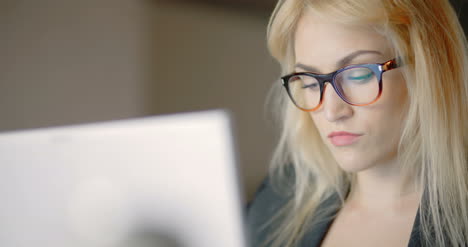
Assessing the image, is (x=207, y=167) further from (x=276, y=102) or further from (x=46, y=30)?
(x=46, y=30)

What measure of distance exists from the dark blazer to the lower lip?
25 centimetres

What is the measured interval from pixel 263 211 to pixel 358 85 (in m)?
0.55

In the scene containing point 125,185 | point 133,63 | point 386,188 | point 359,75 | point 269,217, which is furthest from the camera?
point 133,63

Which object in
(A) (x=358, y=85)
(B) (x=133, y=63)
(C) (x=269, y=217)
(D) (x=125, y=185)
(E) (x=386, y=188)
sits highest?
(B) (x=133, y=63)

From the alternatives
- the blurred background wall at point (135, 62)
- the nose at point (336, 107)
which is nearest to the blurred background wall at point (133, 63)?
the blurred background wall at point (135, 62)

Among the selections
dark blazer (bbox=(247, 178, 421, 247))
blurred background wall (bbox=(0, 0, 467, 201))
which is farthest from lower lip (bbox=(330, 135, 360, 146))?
blurred background wall (bbox=(0, 0, 467, 201))

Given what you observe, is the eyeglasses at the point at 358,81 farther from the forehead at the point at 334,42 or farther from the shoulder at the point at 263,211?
the shoulder at the point at 263,211

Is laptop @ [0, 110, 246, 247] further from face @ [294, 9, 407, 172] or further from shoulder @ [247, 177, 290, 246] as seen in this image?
shoulder @ [247, 177, 290, 246]

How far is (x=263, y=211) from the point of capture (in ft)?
3.89

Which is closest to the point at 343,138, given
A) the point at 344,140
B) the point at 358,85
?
the point at 344,140

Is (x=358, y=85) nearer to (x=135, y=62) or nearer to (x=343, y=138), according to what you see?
(x=343, y=138)

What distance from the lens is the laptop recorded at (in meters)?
0.46

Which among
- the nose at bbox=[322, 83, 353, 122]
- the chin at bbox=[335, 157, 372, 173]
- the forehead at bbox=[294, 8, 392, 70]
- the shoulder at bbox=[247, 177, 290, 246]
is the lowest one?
the shoulder at bbox=[247, 177, 290, 246]

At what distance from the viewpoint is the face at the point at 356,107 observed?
78cm
